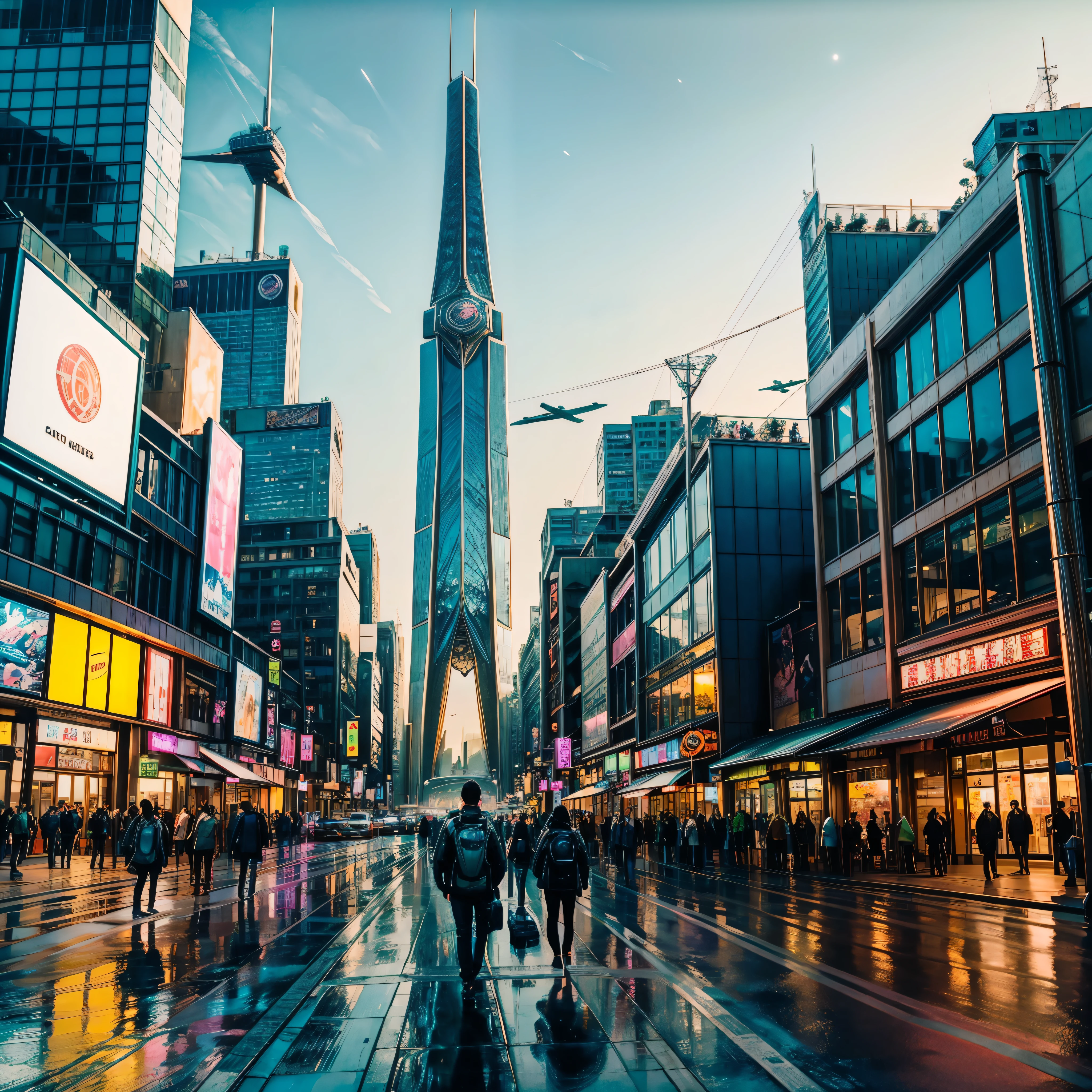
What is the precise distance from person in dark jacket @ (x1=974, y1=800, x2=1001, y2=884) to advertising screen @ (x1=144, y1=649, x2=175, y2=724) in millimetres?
31563

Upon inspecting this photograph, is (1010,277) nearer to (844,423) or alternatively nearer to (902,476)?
(902,476)

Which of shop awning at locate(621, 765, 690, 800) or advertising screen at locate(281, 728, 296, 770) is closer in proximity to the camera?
shop awning at locate(621, 765, 690, 800)

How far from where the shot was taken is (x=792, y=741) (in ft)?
113

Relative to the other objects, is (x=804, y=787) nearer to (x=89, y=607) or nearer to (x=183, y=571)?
(x=89, y=607)

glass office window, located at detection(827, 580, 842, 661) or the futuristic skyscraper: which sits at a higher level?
the futuristic skyscraper

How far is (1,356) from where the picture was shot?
28750 millimetres

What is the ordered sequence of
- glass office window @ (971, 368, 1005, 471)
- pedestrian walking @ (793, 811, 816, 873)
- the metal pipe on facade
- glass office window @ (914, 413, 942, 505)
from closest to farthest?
1. the metal pipe on facade
2. glass office window @ (971, 368, 1005, 471)
3. glass office window @ (914, 413, 942, 505)
4. pedestrian walking @ (793, 811, 816, 873)

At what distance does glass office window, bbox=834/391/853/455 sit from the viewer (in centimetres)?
3338

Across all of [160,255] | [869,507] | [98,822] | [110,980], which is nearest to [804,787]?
[869,507]

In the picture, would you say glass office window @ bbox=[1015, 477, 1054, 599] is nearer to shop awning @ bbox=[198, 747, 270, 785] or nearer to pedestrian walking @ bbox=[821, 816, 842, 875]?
pedestrian walking @ bbox=[821, 816, 842, 875]

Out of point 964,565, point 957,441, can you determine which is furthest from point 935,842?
point 957,441

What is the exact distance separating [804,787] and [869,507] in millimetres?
10586

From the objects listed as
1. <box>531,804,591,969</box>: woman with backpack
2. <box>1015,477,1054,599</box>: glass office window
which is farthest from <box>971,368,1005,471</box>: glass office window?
<box>531,804,591,969</box>: woman with backpack

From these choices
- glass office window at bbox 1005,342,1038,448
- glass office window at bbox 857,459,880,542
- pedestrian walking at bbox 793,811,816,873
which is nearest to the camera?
glass office window at bbox 1005,342,1038,448
